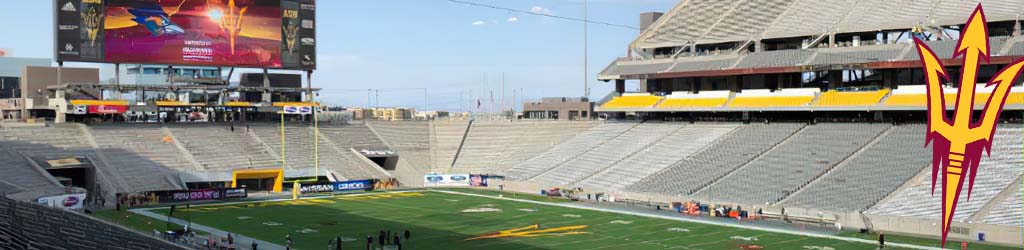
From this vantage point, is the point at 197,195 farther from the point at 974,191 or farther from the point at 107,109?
the point at 974,191

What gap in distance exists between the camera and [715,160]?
5275 cm

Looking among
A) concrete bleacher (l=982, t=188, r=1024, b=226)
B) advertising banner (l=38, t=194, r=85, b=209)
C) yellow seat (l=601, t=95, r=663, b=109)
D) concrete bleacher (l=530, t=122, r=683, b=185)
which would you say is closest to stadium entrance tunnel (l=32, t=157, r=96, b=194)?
advertising banner (l=38, t=194, r=85, b=209)

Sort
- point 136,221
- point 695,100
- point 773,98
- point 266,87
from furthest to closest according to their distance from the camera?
point 266,87 < point 695,100 < point 773,98 < point 136,221

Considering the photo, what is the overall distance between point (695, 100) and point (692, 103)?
12.6 inches

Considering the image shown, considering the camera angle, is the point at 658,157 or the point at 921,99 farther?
the point at 658,157

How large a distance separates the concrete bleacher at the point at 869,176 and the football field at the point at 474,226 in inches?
213

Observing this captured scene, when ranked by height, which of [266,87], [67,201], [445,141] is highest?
[266,87]

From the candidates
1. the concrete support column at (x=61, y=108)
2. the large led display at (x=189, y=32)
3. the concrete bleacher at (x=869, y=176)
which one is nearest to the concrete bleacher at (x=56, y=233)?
the concrete bleacher at (x=869, y=176)

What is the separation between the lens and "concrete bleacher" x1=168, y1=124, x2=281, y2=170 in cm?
6106

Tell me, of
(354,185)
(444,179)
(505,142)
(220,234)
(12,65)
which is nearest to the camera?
(220,234)

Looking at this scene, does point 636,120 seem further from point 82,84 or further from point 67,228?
point 67,228

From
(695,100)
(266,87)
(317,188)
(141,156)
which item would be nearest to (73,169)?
(141,156)

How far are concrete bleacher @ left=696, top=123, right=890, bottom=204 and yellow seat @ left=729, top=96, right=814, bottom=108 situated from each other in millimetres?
2485

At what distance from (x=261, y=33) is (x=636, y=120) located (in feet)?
88.9
